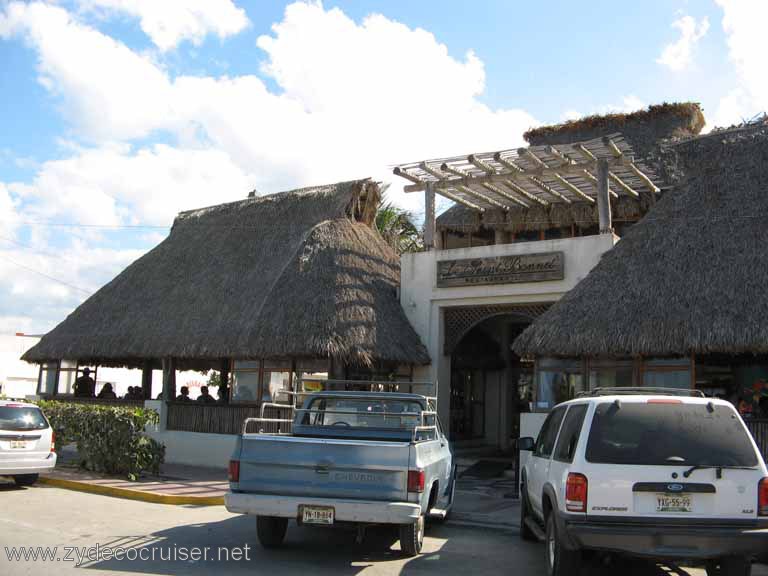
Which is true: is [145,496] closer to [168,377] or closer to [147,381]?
[168,377]

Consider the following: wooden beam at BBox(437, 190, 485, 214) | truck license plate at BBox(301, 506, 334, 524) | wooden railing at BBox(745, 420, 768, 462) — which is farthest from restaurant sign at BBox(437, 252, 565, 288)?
truck license plate at BBox(301, 506, 334, 524)

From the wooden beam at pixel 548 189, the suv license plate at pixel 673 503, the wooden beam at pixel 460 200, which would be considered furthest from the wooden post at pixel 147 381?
the suv license plate at pixel 673 503

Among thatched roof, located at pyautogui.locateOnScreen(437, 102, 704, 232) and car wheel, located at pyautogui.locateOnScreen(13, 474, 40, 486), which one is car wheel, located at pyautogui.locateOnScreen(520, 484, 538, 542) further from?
thatched roof, located at pyautogui.locateOnScreen(437, 102, 704, 232)

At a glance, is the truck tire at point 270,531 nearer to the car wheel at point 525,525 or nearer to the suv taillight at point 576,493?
the car wheel at point 525,525

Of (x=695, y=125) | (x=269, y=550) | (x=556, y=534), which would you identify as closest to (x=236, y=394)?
(x=269, y=550)

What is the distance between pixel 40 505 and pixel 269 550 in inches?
191

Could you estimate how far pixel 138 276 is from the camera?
2325 centimetres

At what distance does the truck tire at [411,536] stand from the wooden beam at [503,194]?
11534 millimetres

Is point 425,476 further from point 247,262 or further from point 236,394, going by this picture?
point 247,262

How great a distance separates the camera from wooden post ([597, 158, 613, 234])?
16.2 metres

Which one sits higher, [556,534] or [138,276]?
[138,276]

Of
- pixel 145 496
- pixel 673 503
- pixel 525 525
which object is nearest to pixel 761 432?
pixel 525 525

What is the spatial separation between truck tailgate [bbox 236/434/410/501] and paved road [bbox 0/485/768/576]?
0.75 metres

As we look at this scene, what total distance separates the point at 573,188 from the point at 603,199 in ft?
8.05
